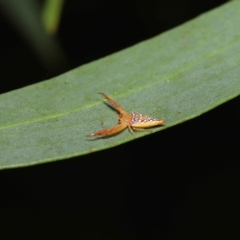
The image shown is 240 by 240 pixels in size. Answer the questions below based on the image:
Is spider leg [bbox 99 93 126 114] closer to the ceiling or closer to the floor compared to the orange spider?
closer to the ceiling

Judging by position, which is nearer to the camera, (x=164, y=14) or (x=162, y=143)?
(x=162, y=143)

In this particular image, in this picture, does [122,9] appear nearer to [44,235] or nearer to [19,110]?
[19,110]

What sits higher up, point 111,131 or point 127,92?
point 127,92

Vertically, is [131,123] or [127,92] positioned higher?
[127,92]

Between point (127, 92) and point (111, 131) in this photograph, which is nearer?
point (111, 131)

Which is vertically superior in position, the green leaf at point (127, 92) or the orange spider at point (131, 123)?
the green leaf at point (127, 92)

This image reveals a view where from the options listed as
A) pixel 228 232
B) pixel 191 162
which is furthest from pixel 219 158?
pixel 228 232

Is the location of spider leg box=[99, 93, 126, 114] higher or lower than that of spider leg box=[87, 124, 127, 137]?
higher

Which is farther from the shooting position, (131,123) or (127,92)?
(127,92)
